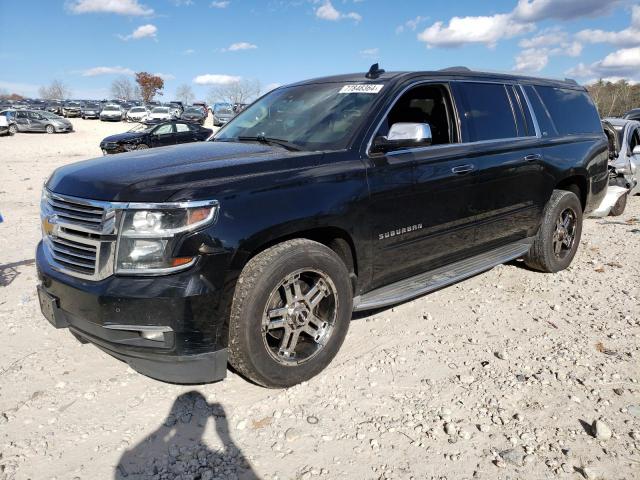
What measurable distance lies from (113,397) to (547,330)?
3.28m

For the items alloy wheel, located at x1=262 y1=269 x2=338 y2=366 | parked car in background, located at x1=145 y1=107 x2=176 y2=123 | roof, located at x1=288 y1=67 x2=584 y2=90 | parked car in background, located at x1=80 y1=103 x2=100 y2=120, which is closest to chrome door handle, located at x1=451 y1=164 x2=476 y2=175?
roof, located at x1=288 y1=67 x2=584 y2=90

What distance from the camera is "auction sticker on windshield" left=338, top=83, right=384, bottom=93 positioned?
12.5 ft

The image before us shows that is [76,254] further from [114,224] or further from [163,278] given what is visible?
[163,278]

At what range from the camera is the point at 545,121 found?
16.9 ft

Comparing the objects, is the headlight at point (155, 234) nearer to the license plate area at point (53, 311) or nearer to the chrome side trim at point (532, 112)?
the license plate area at point (53, 311)

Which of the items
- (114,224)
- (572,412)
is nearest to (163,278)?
(114,224)

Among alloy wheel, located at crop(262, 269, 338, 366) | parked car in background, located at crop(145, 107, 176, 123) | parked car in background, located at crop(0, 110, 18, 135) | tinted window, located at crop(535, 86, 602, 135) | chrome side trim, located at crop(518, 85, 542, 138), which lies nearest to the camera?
alloy wheel, located at crop(262, 269, 338, 366)

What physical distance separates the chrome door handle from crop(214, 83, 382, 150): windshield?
883mm

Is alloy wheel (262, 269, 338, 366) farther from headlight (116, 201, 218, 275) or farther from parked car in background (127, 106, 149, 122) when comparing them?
parked car in background (127, 106, 149, 122)

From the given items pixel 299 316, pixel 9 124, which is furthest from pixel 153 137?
pixel 9 124

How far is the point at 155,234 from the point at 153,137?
17104 mm

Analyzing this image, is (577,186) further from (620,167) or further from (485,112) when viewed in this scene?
(620,167)

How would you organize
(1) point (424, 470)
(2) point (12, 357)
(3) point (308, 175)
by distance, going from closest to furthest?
(1) point (424, 470), (3) point (308, 175), (2) point (12, 357)

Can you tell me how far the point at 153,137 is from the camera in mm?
18422
